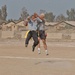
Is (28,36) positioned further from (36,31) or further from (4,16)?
(4,16)

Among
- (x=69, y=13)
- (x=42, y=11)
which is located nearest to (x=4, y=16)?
(x=69, y=13)

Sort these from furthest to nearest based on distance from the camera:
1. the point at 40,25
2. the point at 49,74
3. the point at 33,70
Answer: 1. the point at 40,25
2. the point at 33,70
3. the point at 49,74

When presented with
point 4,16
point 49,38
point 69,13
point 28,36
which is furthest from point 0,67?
point 69,13

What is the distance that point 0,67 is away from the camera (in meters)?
10.9

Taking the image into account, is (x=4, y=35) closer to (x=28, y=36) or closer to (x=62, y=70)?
(x=28, y=36)

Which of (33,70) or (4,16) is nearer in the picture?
(33,70)

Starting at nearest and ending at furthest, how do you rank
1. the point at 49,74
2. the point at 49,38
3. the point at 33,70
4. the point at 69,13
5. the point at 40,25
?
the point at 49,74
the point at 33,70
the point at 40,25
the point at 49,38
the point at 69,13

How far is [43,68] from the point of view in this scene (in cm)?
1086

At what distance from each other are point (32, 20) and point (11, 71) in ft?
13.4

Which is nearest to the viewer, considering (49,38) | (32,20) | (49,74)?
(49,74)

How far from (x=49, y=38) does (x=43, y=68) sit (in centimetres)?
2415

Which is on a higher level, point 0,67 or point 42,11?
point 42,11

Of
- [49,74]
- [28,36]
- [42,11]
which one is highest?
[42,11]

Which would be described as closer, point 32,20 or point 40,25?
point 32,20
